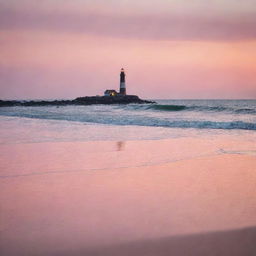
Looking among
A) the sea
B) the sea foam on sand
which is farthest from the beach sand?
the sea

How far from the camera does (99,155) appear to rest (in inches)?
298

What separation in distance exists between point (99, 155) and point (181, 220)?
14.1 ft

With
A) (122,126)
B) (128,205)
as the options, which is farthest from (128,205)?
(122,126)

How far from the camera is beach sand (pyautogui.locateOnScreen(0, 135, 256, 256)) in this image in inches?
113

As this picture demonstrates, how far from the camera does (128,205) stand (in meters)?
3.84

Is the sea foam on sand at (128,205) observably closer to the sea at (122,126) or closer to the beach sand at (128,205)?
the beach sand at (128,205)

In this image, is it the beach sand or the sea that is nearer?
the beach sand

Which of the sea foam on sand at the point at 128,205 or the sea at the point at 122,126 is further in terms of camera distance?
the sea at the point at 122,126

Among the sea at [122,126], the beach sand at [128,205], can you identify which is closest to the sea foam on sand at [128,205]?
the beach sand at [128,205]

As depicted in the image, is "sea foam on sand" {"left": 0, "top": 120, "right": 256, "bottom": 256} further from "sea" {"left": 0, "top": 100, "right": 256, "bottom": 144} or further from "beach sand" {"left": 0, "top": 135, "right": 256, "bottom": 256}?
"sea" {"left": 0, "top": 100, "right": 256, "bottom": 144}

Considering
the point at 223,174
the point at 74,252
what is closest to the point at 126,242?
the point at 74,252

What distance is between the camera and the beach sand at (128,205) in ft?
9.42

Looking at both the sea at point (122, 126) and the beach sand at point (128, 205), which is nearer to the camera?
the beach sand at point (128, 205)

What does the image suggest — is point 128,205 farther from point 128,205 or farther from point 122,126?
point 122,126
